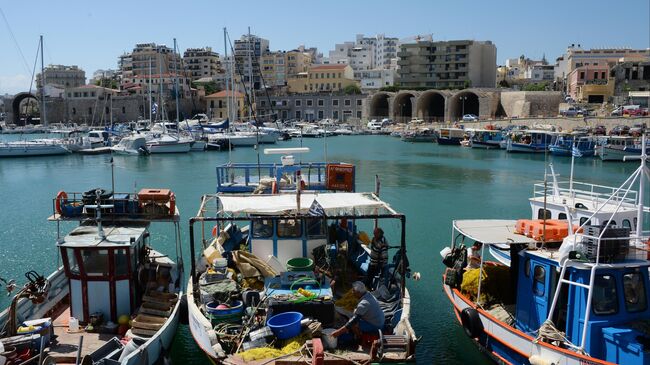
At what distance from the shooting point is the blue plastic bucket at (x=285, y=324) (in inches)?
365

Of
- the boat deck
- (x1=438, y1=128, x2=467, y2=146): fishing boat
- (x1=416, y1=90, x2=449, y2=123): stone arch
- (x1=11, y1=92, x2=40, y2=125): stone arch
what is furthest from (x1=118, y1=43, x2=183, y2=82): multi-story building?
the boat deck

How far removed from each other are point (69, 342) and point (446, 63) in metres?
97.3

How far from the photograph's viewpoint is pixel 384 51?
151 metres

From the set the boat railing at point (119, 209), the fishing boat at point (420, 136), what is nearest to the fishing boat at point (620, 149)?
the fishing boat at point (420, 136)

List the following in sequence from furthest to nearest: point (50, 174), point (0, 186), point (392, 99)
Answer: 1. point (392, 99)
2. point (50, 174)
3. point (0, 186)

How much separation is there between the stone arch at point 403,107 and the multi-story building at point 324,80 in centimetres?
1539

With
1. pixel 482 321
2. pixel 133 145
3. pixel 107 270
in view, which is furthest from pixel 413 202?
pixel 133 145

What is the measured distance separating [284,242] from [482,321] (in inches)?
175

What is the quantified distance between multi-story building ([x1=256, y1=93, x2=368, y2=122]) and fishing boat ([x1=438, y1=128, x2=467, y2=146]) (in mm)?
28434

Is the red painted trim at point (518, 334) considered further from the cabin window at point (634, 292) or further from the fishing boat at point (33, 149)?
the fishing boat at point (33, 149)

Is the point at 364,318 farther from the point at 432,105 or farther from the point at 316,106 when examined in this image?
the point at 316,106

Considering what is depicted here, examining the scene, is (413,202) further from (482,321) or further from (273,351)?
(273,351)

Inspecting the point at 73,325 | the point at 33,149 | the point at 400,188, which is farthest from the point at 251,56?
the point at 73,325

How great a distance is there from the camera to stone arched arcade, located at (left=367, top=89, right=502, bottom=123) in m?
90.3
